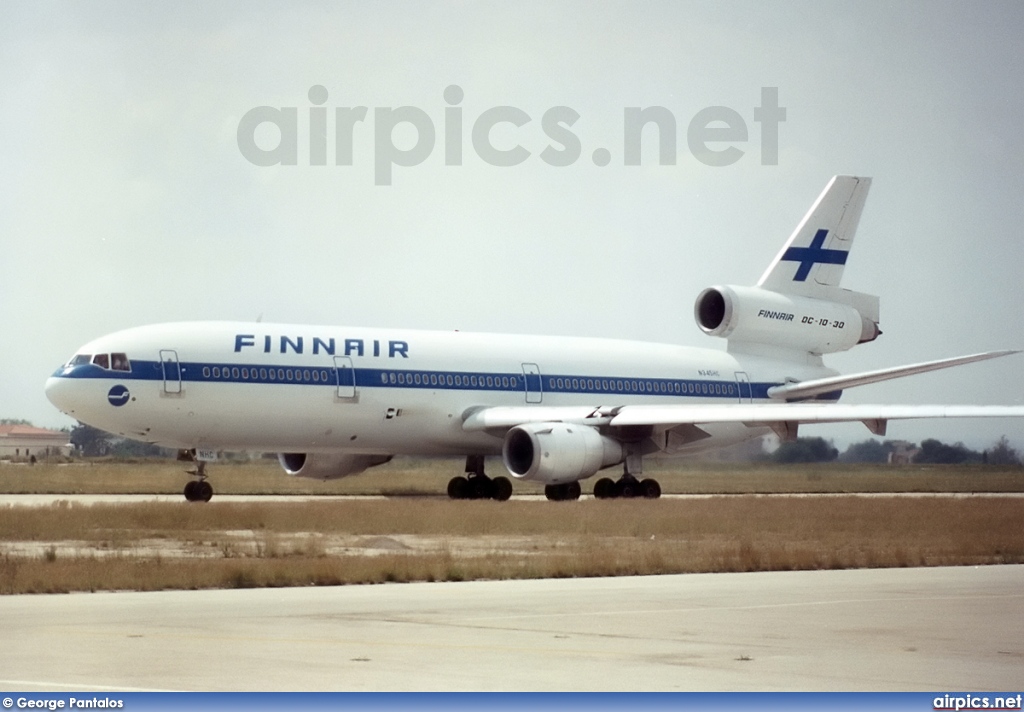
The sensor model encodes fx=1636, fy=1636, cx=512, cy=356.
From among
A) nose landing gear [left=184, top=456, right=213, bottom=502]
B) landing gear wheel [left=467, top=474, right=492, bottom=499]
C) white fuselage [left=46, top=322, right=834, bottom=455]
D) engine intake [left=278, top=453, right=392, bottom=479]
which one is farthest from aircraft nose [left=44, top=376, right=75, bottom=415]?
landing gear wheel [left=467, top=474, right=492, bottom=499]

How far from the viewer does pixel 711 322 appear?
1694 inches

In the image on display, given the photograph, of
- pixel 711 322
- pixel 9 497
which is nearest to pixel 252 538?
pixel 9 497

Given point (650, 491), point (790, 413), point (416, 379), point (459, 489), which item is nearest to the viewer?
point (790, 413)

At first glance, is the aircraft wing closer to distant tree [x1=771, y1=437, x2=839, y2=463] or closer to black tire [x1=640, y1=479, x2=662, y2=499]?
black tire [x1=640, y1=479, x2=662, y2=499]

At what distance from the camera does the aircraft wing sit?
32625mm

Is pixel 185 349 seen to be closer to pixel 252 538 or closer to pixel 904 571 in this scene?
pixel 252 538

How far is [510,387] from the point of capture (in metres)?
38.5

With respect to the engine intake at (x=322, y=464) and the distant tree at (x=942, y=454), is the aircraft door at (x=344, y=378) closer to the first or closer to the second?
the engine intake at (x=322, y=464)

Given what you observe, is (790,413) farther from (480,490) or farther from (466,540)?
(466,540)

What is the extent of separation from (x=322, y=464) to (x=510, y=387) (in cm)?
474

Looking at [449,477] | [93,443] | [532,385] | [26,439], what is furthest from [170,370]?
[26,439]

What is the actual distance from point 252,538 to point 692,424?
1617 centimetres

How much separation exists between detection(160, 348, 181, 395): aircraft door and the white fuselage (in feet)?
0.09

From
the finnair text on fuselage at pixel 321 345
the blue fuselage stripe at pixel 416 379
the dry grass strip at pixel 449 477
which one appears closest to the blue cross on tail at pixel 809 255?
the blue fuselage stripe at pixel 416 379
